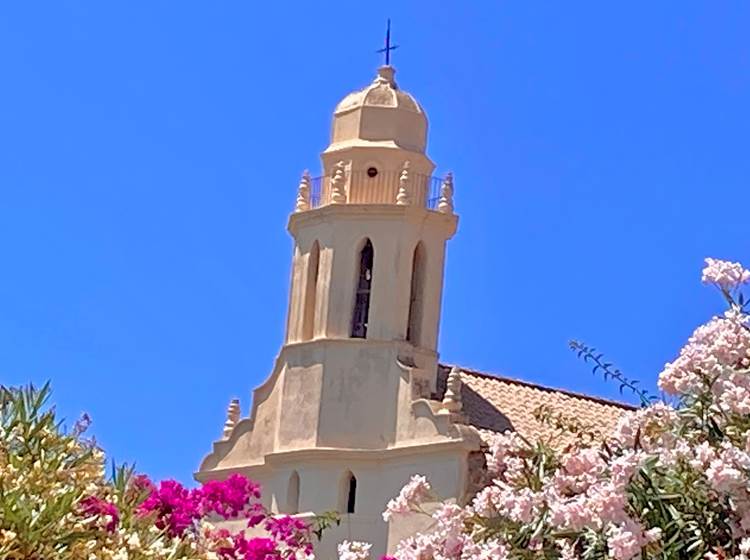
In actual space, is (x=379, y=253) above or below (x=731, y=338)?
above

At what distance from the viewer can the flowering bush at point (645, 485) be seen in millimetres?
11117

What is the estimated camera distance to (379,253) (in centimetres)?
3506

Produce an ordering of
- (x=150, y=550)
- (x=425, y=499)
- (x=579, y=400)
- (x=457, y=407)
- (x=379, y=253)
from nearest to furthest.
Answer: (x=150, y=550) → (x=425, y=499) → (x=457, y=407) → (x=379, y=253) → (x=579, y=400)

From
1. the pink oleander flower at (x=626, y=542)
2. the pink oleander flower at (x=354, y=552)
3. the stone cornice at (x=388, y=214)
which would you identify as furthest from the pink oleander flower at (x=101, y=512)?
the stone cornice at (x=388, y=214)

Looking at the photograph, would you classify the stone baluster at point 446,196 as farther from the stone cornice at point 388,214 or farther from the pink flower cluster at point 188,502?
the pink flower cluster at point 188,502

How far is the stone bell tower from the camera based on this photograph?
33.9 metres

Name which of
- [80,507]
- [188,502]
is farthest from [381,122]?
[80,507]

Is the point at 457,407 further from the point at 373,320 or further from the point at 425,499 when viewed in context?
the point at 425,499

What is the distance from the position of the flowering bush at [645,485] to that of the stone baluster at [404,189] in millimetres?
21670

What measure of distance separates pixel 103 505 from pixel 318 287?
81.7ft

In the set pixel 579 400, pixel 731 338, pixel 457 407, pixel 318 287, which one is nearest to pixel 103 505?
pixel 731 338

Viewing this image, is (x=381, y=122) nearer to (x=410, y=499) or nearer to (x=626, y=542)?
(x=410, y=499)

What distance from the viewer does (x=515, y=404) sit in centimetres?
3566

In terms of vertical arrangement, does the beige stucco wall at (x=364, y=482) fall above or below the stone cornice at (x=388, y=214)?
below
